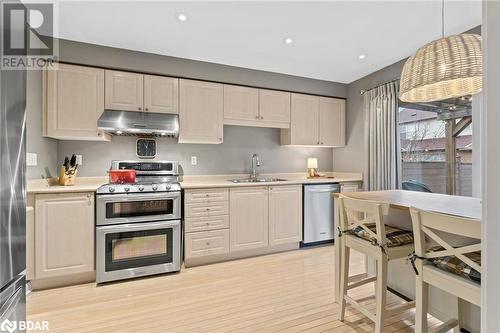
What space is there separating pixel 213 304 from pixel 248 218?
3.86ft

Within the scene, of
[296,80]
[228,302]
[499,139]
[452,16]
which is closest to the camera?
[499,139]

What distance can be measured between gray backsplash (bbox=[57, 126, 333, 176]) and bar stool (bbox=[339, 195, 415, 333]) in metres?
2.02

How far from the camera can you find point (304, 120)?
12.4 feet

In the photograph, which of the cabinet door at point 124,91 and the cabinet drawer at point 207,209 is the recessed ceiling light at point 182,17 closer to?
the cabinet door at point 124,91

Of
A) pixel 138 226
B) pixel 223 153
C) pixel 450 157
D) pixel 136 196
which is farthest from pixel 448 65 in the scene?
pixel 138 226

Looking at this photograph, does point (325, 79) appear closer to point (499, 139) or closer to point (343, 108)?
point (343, 108)

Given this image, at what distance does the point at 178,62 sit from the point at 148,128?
0.97m

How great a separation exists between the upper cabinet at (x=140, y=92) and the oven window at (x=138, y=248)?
143cm

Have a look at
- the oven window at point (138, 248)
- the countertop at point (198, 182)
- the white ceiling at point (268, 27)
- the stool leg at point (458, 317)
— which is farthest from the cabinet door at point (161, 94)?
the stool leg at point (458, 317)

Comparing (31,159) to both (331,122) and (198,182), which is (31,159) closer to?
(198,182)

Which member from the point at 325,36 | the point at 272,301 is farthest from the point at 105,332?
the point at 325,36

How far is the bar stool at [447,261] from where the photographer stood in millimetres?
1130

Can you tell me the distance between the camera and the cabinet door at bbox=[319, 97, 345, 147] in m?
3.91

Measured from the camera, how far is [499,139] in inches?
17.7
